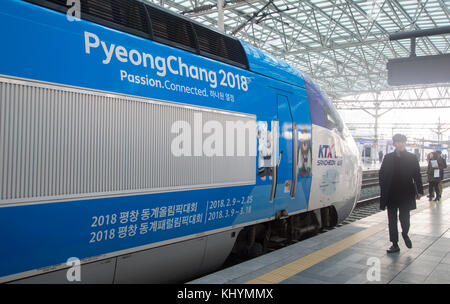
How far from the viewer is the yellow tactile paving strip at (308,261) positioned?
407 centimetres

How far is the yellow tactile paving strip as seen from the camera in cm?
407

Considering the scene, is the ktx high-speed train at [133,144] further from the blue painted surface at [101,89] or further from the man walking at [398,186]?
the man walking at [398,186]

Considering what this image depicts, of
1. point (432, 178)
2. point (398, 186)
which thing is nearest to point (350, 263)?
point (398, 186)

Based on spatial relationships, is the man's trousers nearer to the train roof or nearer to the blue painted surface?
the blue painted surface

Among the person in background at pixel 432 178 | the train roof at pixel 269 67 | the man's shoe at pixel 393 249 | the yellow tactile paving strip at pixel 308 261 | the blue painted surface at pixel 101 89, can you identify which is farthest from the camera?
the person in background at pixel 432 178

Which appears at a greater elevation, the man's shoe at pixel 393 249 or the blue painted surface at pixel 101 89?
the blue painted surface at pixel 101 89

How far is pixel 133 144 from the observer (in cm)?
342

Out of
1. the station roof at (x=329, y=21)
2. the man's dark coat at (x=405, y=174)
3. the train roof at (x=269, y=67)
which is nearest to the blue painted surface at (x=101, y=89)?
the train roof at (x=269, y=67)

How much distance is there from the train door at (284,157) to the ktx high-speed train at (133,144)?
26mm

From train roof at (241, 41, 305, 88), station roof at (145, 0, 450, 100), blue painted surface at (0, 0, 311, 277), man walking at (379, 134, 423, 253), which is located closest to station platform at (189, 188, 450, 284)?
man walking at (379, 134, 423, 253)

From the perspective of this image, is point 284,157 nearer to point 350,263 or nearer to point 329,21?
point 350,263

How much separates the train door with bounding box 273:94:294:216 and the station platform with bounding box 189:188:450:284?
673 mm
